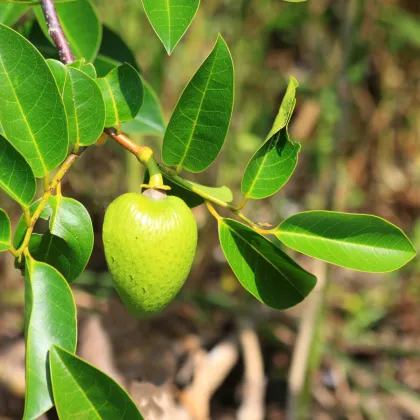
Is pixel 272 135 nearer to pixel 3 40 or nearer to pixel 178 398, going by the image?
pixel 3 40

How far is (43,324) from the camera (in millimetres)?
715

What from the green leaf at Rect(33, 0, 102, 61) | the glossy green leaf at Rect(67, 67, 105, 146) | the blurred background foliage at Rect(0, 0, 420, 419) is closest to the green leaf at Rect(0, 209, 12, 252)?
the glossy green leaf at Rect(67, 67, 105, 146)

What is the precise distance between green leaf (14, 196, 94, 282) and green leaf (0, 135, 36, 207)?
28 mm

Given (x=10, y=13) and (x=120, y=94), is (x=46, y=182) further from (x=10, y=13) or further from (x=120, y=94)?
(x=10, y=13)

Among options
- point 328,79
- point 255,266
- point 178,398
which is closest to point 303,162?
point 328,79

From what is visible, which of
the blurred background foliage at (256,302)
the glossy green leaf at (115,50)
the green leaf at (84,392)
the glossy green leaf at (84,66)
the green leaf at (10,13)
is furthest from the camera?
the blurred background foliage at (256,302)

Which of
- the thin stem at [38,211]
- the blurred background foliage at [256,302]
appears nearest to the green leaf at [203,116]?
the thin stem at [38,211]

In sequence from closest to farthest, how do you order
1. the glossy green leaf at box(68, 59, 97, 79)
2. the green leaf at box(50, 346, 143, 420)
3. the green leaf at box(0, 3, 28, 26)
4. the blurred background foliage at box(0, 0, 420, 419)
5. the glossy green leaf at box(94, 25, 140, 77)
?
the green leaf at box(50, 346, 143, 420) < the glossy green leaf at box(68, 59, 97, 79) < the green leaf at box(0, 3, 28, 26) < the glossy green leaf at box(94, 25, 140, 77) < the blurred background foliage at box(0, 0, 420, 419)

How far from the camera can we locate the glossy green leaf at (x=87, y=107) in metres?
0.76

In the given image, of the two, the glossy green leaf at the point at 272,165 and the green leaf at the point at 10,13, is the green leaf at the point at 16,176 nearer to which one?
the glossy green leaf at the point at 272,165

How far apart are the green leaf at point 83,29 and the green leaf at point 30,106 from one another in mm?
322

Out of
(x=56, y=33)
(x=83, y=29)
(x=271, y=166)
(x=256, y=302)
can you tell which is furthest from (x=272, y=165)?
(x=256, y=302)

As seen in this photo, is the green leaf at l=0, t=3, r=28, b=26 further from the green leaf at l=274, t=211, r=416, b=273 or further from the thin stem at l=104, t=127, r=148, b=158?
the green leaf at l=274, t=211, r=416, b=273

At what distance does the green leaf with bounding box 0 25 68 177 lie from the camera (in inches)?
28.2
